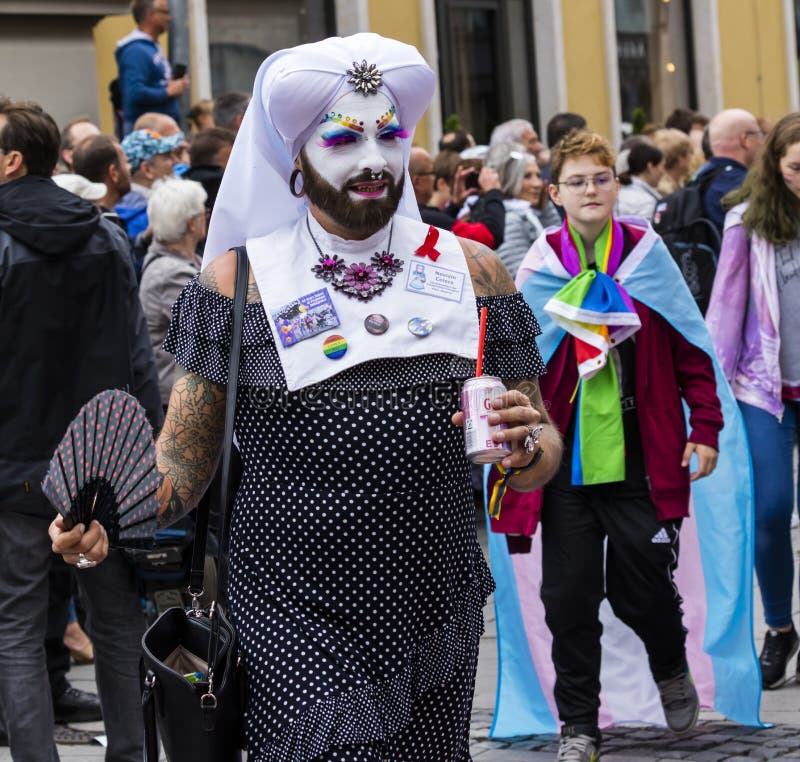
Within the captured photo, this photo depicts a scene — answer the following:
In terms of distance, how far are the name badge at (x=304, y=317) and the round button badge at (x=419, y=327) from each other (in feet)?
0.50

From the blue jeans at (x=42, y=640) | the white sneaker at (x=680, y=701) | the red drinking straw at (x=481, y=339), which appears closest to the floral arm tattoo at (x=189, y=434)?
the red drinking straw at (x=481, y=339)

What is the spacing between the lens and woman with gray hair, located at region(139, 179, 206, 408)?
6.70 m

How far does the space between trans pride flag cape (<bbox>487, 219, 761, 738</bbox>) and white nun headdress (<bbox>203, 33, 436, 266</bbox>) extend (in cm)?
237

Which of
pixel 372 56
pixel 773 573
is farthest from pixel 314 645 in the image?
pixel 773 573

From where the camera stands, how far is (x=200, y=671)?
342 cm

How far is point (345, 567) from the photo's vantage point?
336cm

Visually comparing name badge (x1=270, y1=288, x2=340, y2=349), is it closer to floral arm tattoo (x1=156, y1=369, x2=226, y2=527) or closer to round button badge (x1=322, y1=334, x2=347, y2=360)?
round button badge (x1=322, y1=334, x2=347, y2=360)

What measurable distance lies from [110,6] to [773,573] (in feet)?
26.6

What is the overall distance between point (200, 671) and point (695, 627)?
9.93 ft

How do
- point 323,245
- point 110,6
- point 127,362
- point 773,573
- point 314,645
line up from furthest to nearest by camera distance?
point 110,6
point 773,573
point 127,362
point 323,245
point 314,645

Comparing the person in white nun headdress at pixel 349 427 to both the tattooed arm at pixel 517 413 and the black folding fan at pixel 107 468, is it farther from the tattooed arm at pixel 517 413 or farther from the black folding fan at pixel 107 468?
the black folding fan at pixel 107 468

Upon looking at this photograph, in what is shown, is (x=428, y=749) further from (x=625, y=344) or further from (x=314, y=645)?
(x=625, y=344)

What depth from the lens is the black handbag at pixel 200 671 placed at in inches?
129

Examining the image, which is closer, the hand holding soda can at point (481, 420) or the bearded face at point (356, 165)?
the hand holding soda can at point (481, 420)
